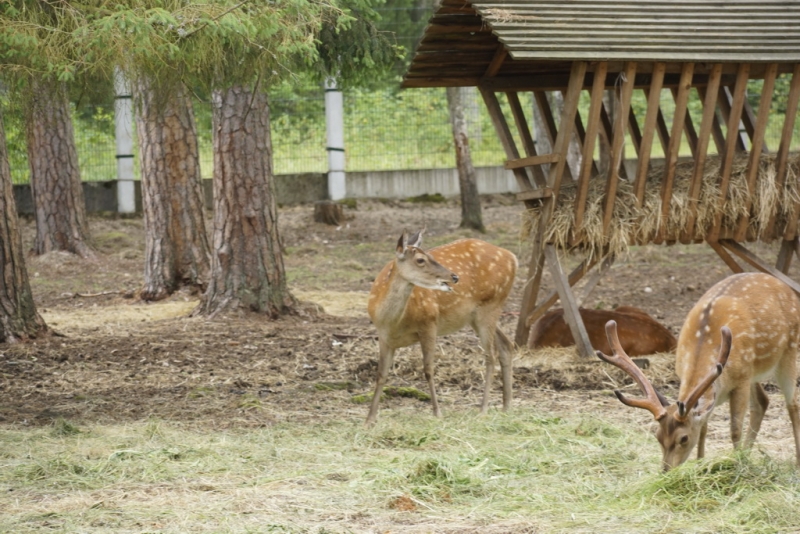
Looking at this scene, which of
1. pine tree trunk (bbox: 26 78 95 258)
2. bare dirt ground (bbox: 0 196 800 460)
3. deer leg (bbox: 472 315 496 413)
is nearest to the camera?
bare dirt ground (bbox: 0 196 800 460)

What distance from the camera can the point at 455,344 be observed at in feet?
31.3

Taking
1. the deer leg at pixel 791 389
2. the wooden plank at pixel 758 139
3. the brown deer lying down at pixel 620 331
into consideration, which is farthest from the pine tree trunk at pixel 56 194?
the deer leg at pixel 791 389

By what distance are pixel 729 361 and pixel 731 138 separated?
3695 millimetres

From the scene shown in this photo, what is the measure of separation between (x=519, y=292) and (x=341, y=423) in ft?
20.4

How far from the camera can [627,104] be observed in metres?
8.48

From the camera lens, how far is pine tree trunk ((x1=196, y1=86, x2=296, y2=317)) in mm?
10109

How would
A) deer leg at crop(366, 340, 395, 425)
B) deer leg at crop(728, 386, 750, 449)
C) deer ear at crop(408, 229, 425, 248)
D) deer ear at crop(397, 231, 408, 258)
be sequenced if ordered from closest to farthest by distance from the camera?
deer leg at crop(728, 386, 750, 449) < deer leg at crop(366, 340, 395, 425) < deer ear at crop(397, 231, 408, 258) < deer ear at crop(408, 229, 425, 248)

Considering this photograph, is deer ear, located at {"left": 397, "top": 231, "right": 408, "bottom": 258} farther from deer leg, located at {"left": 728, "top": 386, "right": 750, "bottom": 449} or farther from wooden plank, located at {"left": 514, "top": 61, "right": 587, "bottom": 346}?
deer leg, located at {"left": 728, "top": 386, "right": 750, "bottom": 449}

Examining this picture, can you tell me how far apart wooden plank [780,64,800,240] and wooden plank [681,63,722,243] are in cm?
63

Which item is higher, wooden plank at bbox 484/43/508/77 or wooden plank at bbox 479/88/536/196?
wooden plank at bbox 484/43/508/77

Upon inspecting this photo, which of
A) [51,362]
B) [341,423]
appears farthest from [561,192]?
[51,362]

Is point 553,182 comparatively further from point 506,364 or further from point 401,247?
point 401,247

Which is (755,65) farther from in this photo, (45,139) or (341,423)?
(45,139)

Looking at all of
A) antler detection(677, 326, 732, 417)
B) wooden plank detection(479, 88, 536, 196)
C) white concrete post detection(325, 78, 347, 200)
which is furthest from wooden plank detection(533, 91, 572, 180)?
white concrete post detection(325, 78, 347, 200)
